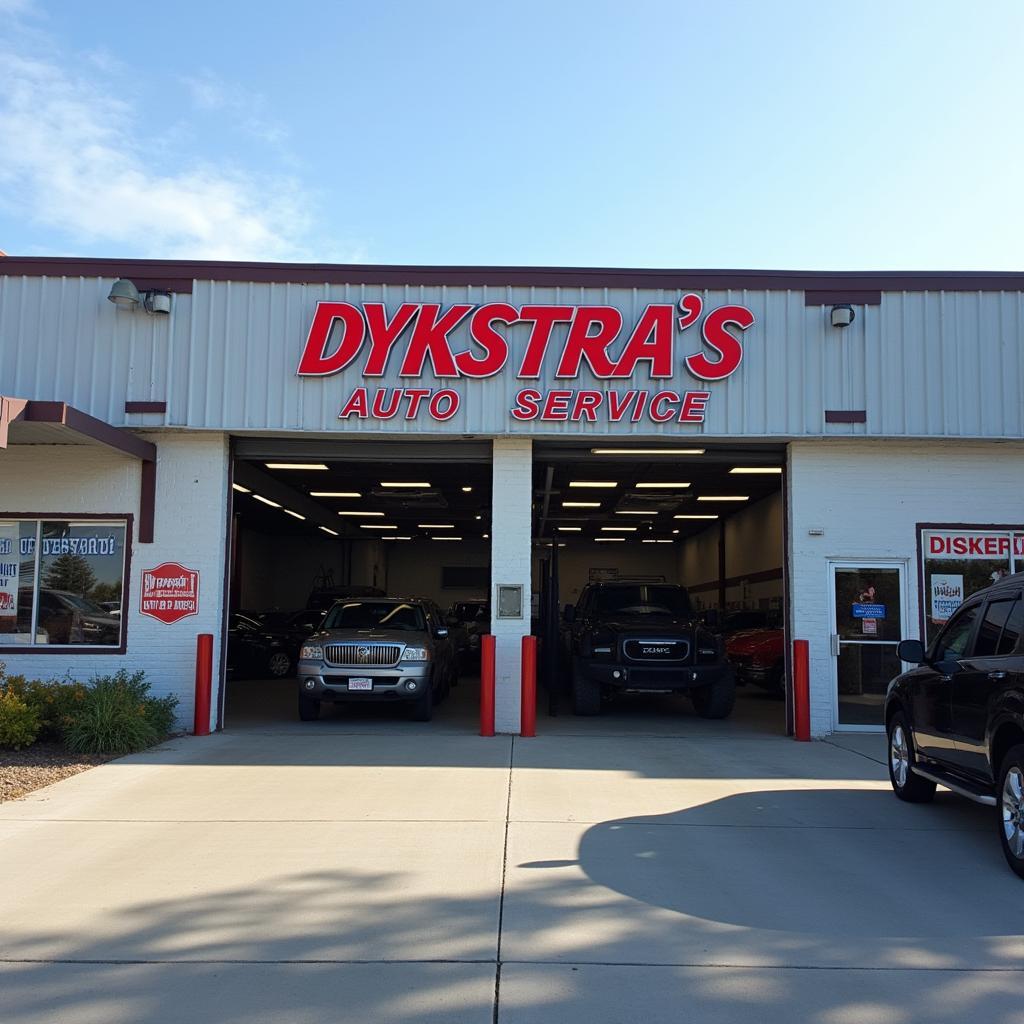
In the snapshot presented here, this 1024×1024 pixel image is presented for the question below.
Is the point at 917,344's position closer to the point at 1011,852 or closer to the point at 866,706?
the point at 866,706

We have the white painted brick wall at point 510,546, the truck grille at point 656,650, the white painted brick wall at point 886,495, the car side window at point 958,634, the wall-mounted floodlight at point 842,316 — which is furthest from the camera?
the truck grille at point 656,650

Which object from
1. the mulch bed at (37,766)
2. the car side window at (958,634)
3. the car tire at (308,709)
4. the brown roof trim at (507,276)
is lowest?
the mulch bed at (37,766)

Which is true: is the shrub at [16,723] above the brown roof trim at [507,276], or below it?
below

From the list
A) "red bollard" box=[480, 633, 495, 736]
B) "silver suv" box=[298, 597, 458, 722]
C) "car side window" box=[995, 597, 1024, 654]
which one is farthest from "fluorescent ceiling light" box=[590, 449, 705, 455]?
"car side window" box=[995, 597, 1024, 654]

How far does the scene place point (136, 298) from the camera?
12695mm

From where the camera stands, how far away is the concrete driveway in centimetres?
445

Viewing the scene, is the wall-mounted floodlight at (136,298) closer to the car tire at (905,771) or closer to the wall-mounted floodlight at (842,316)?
the wall-mounted floodlight at (842,316)

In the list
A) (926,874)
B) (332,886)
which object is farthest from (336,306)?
(926,874)

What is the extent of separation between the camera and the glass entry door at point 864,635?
13242mm

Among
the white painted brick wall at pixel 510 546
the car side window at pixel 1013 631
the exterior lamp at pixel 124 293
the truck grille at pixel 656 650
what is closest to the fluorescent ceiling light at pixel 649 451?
the white painted brick wall at pixel 510 546

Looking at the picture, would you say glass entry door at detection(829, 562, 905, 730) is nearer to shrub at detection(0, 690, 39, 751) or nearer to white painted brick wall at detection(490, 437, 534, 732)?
white painted brick wall at detection(490, 437, 534, 732)

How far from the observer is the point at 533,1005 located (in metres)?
4.36

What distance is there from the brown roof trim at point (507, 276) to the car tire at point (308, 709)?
18.3ft

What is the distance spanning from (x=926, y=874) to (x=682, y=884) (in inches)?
64.6
